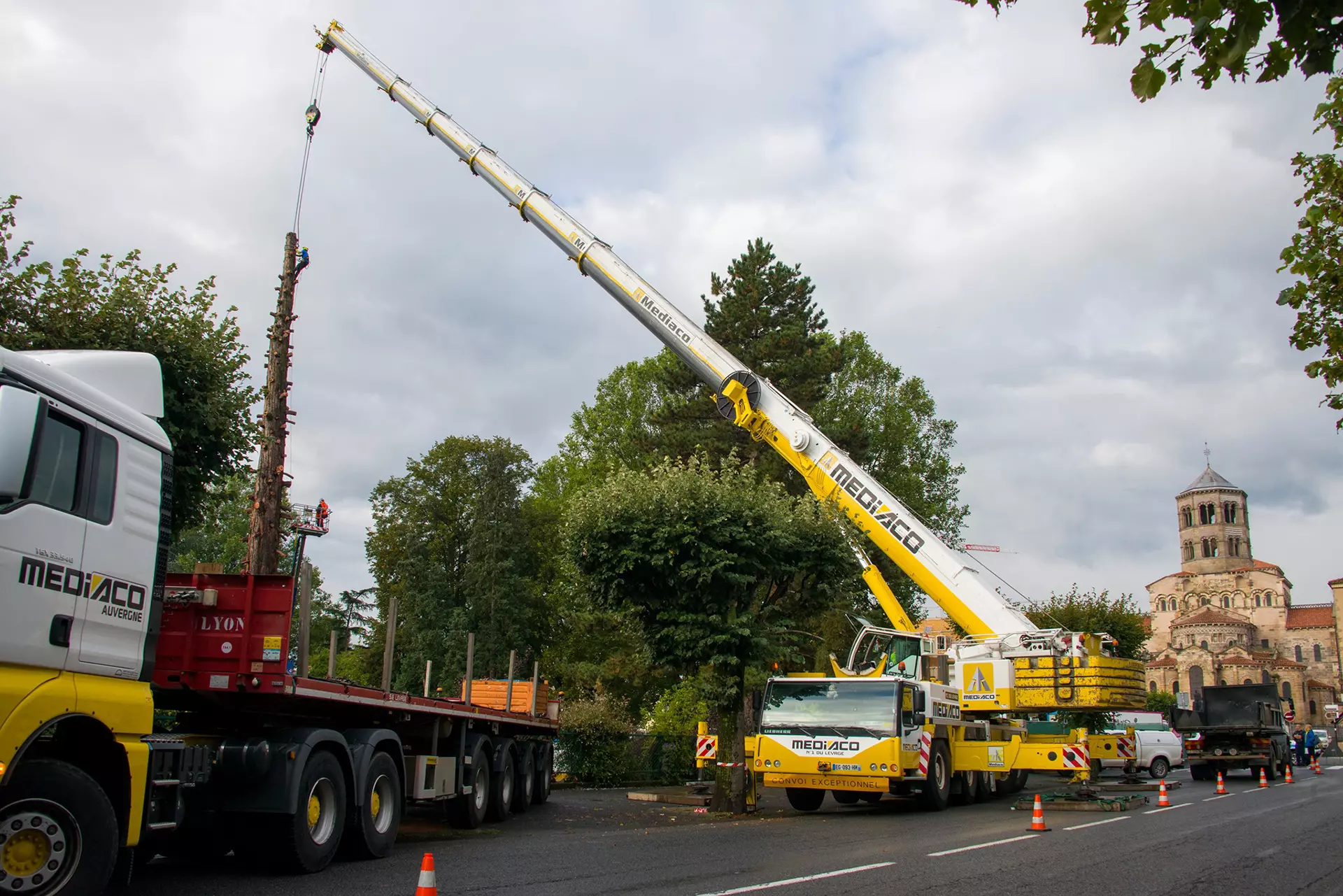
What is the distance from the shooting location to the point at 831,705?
16922 mm

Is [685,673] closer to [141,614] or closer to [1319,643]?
[141,614]

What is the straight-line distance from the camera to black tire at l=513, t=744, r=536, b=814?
1691 cm

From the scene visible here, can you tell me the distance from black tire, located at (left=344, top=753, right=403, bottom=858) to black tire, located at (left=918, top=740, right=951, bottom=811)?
9679 mm

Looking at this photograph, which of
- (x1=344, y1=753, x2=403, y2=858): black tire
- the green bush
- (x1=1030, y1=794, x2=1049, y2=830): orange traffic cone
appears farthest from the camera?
the green bush

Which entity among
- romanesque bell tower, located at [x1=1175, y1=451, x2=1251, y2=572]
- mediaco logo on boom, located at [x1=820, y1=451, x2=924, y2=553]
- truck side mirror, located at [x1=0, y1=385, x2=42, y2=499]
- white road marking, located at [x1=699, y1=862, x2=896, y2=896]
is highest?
romanesque bell tower, located at [x1=1175, y1=451, x2=1251, y2=572]

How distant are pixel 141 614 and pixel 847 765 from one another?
459 inches

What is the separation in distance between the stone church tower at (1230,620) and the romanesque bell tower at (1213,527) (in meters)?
0.09

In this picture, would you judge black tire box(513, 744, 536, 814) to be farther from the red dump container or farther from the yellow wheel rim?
the yellow wheel rim

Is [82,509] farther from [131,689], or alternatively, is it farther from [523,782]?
[523,782]

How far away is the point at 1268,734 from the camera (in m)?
28.4

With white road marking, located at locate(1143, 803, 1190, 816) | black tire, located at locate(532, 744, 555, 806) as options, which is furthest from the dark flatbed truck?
black tire, located at locate(532, 744, 555, 806)

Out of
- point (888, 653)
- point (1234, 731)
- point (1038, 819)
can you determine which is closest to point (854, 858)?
point (1038, 819)

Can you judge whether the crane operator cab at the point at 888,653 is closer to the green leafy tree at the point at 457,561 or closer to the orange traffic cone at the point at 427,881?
the orange traffic cone at the point at 427,881

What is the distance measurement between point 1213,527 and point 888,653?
12266cm
